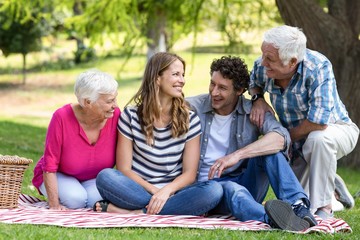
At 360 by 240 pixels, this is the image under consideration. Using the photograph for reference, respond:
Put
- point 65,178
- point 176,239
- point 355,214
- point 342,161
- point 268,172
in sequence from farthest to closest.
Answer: point 342,161 → point 355,214 → point 65,178 → point 268,172 → point 176,239

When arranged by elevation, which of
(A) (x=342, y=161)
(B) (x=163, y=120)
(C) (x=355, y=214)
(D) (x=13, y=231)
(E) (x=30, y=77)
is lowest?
(E) (x=30, y=77)

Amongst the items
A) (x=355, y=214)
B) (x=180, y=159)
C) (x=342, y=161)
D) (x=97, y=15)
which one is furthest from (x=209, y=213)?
(x=97, y=15)

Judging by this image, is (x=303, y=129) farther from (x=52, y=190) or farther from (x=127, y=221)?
(x=52, y=190)

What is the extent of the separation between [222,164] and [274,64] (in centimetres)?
79

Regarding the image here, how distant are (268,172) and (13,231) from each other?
173 centimetres

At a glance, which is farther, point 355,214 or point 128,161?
point 355,214

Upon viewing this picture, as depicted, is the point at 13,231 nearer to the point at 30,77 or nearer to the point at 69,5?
the point at 69,5

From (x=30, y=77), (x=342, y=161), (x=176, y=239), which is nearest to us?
(x=176, y=239)

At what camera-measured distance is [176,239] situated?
14.9ft

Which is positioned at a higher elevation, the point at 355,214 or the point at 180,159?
the point at 180,159

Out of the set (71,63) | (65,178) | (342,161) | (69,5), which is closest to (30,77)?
(71,63)

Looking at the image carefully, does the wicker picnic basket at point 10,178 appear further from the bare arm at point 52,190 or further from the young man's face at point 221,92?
the young man's face at point 221,92

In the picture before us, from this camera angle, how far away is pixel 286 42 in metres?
5.44

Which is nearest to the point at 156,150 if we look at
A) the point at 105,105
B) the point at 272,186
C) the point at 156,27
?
the point at 105,105
